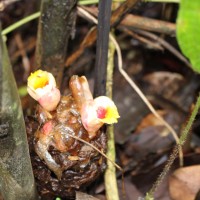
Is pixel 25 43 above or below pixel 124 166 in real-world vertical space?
above

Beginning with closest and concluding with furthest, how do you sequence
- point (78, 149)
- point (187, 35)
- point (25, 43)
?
point (187, 35) < point (78, 149) < point (25, 43)

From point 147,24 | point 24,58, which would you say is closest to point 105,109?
point 147,24

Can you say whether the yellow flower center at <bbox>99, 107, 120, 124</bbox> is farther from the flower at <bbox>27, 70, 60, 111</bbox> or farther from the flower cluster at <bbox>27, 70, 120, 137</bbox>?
the flower at <bbox>27, 70, 60, 111</bbox>

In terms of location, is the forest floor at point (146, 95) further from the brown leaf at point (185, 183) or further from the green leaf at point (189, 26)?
the green leaf at point (189, 26)

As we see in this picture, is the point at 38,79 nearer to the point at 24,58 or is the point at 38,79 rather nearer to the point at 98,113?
the point at 98,113

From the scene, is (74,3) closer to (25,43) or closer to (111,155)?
(111,155)

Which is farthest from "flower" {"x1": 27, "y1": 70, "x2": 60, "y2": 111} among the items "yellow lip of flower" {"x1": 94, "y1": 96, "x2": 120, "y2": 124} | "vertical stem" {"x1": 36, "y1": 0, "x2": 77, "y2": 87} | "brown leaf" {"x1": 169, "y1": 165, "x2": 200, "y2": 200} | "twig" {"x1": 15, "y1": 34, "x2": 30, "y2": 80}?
"twig" {"x1": 15, "y1": 34, "x2": 30, "y2": 80}

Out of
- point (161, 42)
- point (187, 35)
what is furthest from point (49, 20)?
point (187, 35)
